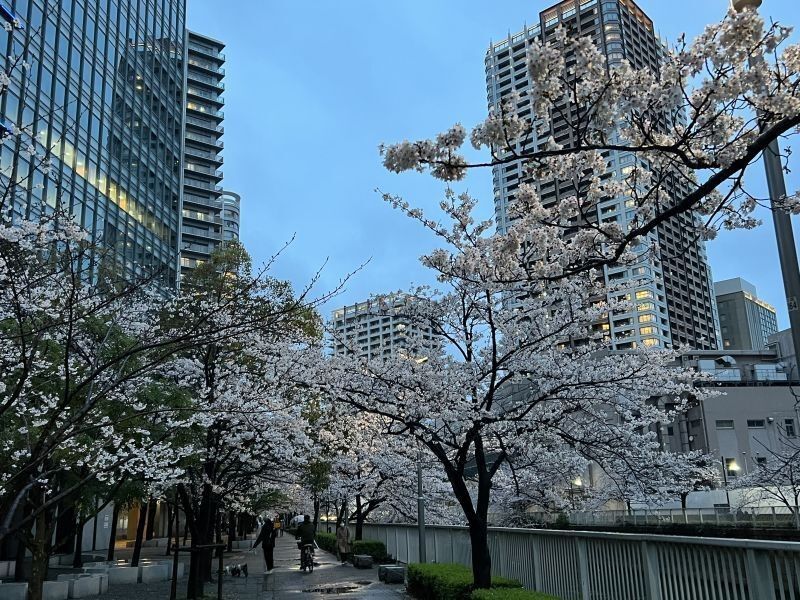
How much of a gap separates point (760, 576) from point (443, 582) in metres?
7.12

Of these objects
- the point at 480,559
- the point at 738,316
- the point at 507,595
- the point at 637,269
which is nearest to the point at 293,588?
the point at 480,559

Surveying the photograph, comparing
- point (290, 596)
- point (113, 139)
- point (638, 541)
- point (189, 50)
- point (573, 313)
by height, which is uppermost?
point (189, 50)

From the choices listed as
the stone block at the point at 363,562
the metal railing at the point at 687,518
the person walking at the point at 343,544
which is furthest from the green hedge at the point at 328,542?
the stone block at the point at 363,562

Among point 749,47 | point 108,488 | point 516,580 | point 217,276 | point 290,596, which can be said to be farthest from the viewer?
point 217,276

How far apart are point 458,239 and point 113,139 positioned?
39530 mm

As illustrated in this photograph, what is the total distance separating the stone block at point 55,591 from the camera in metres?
15.2

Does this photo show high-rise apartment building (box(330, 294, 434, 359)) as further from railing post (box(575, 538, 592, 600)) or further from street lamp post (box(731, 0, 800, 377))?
street lamp post (box(731, 0, 800, 377))

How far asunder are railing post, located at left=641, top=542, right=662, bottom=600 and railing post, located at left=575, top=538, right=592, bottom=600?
5.15 feet

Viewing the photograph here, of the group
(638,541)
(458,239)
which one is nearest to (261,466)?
(458,239)

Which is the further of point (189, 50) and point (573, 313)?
point (189, 50)

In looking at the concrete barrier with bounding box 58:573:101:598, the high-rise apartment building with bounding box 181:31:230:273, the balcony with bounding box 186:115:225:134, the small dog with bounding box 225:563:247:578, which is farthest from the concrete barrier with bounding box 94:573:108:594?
the balcony with bounding box 186:115:225:134

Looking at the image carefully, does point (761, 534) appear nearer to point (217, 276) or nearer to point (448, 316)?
point (448, 316)

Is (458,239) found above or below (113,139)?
below

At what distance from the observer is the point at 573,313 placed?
37.0 feet
